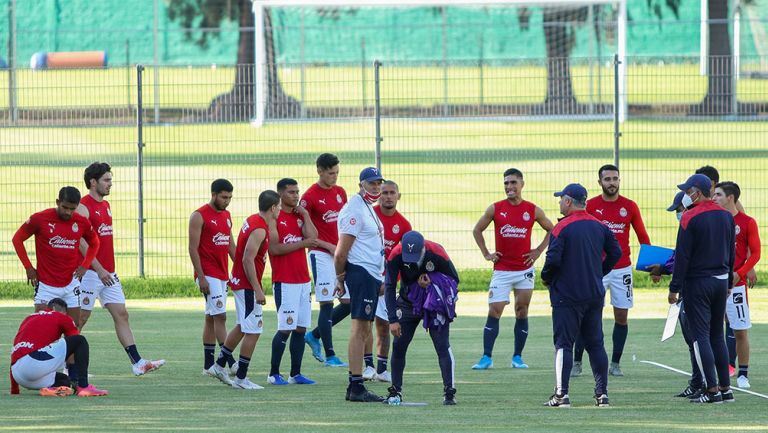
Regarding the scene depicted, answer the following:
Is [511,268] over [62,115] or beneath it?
beneath

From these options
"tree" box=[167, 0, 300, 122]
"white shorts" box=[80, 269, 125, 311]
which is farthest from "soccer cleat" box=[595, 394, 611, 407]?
"tree" box=[167, 0, 300, 122]

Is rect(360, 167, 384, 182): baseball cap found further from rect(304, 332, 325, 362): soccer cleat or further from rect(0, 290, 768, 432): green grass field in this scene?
rect(304, 332, 325, 362): soccer cleat

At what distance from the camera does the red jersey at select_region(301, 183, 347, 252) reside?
563 inches

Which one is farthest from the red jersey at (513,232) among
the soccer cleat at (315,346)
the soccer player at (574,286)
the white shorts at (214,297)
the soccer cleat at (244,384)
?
the soccer cleat at (244,384)

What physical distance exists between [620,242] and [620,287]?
48 centimetres

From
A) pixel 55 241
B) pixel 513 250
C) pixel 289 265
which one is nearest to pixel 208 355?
pixel 289 265

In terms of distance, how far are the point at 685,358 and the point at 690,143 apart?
16911 mm

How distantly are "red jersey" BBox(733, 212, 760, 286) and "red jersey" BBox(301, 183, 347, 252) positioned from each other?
4.12 meters

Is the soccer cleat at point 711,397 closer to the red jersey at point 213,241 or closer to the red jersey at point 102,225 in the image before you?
the red jersey at point 213,241

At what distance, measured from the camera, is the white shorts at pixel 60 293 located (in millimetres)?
12992

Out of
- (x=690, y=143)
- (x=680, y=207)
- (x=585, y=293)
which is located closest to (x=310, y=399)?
(x=585, y=293)

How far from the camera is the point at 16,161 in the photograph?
A: 23531 millimetres

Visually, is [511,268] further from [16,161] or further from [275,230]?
[16,161]

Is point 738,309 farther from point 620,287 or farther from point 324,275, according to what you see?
point 324,275
